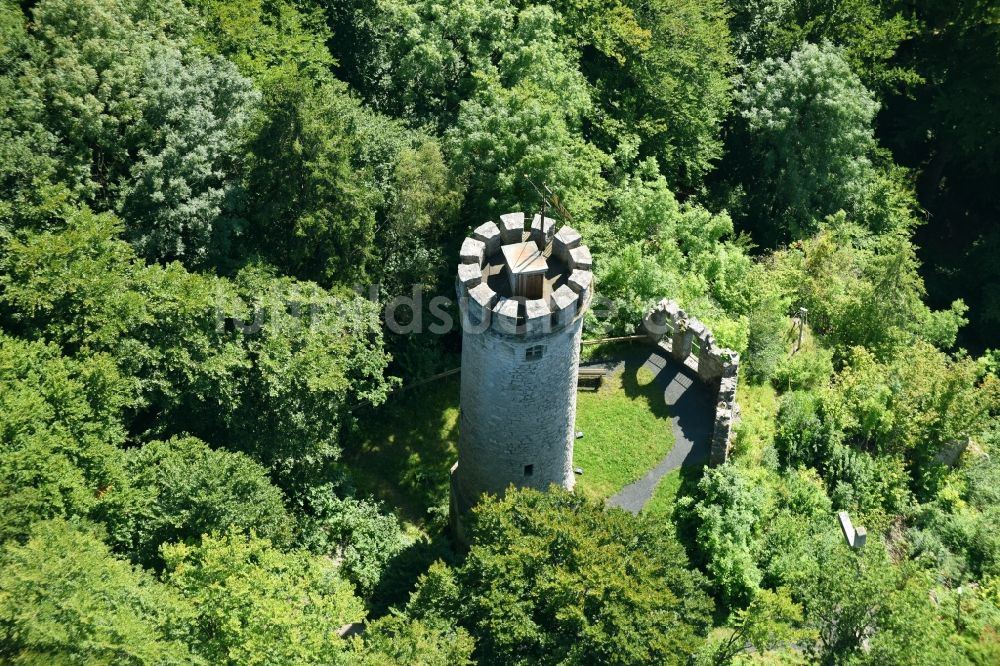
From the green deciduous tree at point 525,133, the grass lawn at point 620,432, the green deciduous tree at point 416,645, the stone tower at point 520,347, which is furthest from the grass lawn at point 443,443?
the green deciduous tree at point 416,645

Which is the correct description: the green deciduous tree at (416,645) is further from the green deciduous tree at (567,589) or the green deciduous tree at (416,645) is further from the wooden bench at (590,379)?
the wooden bench at (590,379)

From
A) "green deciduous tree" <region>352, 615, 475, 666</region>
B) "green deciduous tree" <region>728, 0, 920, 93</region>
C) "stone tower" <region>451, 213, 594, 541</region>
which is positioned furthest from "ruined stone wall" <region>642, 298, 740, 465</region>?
"green deciduous tree" <region>728, 0, 920, 93</region>

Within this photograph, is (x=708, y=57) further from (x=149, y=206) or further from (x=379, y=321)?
(x=149, y=206)

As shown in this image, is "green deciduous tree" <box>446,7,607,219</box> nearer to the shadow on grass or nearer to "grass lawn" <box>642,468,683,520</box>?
the shadow on grass

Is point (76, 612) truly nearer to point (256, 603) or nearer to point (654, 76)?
point (256, 603)

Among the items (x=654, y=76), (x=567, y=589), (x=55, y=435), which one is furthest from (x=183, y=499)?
(x=654, y=76)

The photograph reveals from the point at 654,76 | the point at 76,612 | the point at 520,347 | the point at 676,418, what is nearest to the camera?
the point at 76,612

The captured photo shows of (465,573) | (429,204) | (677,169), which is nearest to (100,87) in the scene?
(429,204)
